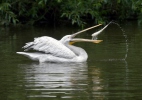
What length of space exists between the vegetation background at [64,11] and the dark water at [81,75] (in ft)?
12.4

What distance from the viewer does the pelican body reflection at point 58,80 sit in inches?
344

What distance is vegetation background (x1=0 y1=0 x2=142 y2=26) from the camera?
64.9 ft

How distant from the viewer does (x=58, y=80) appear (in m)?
9.91

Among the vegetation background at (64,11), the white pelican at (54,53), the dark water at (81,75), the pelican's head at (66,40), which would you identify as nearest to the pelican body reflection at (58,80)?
the dark water at (81,75)

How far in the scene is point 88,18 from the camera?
2341 cm

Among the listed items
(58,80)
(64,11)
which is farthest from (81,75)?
(64,11)

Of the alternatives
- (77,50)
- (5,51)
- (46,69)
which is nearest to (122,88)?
(46,69)

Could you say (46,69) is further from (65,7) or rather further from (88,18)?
(88,18)

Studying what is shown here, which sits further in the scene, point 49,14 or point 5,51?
point 49,14

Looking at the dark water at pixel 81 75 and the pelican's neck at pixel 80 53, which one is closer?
the dark water at pixel 81 75

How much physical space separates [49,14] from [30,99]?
14820mm

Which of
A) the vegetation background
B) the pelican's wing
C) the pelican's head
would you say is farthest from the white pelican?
the vegetation background

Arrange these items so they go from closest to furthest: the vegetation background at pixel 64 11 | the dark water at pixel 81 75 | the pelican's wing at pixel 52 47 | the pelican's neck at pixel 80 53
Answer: the dark water at pixel 81 75, the pelican's neck at pixel 80 53, the pelican's wing at pixel 52 47, the vegetation background at pixel 64 11

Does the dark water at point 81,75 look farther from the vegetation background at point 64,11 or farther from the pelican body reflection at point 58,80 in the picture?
the vegetation background at point 64,11
